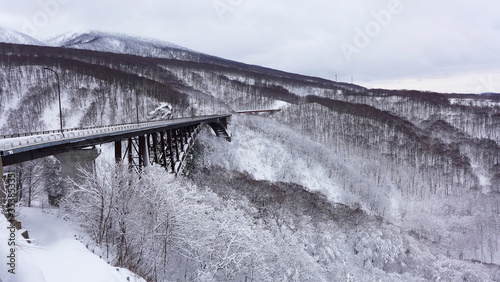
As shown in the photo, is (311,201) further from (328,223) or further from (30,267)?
(30,267)

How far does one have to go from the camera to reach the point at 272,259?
1195 inches

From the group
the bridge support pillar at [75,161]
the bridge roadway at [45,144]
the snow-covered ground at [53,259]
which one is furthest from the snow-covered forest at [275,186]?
the bridge roadway at [45,144]

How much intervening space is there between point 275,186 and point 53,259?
50.5 m

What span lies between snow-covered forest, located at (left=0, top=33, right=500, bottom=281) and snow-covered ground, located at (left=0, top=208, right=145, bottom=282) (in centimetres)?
187

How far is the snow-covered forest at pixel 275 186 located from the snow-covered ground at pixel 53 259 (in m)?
1.87

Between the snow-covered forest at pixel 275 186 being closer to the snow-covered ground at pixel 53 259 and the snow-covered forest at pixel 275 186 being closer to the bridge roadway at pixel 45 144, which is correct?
the snow-covered ground at pixel 53 259

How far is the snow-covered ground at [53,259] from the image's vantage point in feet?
30.3

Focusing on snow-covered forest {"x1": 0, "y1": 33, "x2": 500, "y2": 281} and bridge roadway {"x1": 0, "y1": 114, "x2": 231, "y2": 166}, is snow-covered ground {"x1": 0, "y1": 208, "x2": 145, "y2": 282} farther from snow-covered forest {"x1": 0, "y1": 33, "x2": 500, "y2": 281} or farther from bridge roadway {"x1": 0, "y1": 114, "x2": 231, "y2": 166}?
bridge roadway {"x1": 0, "y1": 114, "x2": 231, "y2": 166}

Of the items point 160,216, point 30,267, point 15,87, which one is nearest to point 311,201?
point 160,216

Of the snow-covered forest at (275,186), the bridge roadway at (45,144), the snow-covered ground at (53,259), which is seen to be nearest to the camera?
the snow-covered ground at (53,259)

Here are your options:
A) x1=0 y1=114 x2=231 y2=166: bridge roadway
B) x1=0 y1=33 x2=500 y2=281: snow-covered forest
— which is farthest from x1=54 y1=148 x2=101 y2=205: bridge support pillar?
x1=0 y1=33 x2=500 y2=281: snow-covered forest

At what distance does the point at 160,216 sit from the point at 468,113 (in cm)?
17597

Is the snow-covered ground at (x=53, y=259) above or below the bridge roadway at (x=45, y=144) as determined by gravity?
below

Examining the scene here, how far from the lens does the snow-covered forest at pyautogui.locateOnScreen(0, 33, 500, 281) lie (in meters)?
20.5
